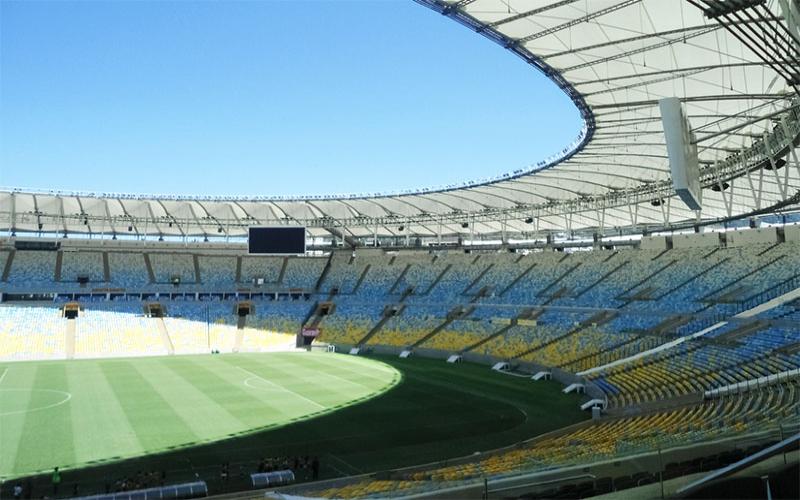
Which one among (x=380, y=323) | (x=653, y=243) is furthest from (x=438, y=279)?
(x=653, y=243)

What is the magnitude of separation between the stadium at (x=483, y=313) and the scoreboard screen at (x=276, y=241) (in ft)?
0.68

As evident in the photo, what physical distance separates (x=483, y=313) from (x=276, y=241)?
64.5ft

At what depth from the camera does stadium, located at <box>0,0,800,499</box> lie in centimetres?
1639

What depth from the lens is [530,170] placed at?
37.0m

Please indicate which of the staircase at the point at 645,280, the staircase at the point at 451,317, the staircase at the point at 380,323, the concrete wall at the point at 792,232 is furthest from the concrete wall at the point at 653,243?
the staircase at the point at 380,323

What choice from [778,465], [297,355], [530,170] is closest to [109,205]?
[297,355]

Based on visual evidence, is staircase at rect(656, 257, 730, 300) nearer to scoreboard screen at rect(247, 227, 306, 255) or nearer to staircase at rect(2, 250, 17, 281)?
scoreboard screen at rect(247, 227, 306, 255)

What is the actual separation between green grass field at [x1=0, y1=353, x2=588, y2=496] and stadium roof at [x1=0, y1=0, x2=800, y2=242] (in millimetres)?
13374

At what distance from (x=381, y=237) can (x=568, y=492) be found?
5669 cm

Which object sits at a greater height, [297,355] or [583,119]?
→ [583,119]

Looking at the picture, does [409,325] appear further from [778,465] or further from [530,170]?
[778,465]

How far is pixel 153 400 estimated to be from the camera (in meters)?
30.3

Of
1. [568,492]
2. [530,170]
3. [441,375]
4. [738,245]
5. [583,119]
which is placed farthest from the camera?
[738,245]

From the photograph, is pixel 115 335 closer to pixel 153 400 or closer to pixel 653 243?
pixel 153 400
